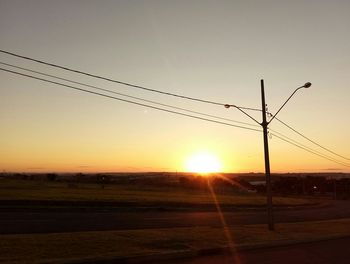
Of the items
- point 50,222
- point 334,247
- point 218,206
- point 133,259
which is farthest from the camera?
point 218,206

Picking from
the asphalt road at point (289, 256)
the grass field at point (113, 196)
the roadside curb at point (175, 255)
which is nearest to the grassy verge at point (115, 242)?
the roadside curb at point (175, 255)

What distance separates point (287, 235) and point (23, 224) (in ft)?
40.2

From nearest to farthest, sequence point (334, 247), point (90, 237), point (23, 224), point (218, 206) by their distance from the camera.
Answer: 1. point (90, 237)
2. point (334, 247)
3. point (23, 224)
4. point (218, 206)

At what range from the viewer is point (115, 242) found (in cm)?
1808

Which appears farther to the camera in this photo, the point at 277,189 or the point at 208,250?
the point at 277,189

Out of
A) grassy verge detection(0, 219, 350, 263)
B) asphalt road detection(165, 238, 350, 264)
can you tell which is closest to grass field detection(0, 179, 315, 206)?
grassy verge detection(0, 219, 350, 263)

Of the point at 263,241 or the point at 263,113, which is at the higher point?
the point at 263,113

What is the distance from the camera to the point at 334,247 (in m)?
21.0

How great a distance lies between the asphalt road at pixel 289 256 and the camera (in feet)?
52.1

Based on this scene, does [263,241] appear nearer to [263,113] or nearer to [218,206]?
[263,113]

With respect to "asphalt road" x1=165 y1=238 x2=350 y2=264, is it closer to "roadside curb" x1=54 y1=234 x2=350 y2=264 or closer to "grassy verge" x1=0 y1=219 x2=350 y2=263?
"roadside curb" x1=54 y1=234 x2=350 y2=264

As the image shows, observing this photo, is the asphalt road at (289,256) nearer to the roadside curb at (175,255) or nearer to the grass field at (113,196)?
Answer: the roadside curb at (175,255)

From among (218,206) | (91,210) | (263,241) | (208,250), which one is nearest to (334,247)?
(263,241)

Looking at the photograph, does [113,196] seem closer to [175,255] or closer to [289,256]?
[289,256]
